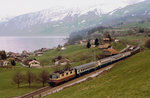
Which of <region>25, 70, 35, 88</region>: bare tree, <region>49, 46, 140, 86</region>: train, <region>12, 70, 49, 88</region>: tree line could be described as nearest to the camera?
<region>49, 46, 140, 86</region>: train

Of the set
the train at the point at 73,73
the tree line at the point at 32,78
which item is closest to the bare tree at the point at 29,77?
the tree line at the point at 32,78

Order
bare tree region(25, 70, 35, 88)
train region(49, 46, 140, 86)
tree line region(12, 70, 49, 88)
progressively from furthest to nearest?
1. bare tree region(25, 70, 35, 88)
2. tree line region(12, 70, 49, 88)
3. train region(49, 46, 140, 86)

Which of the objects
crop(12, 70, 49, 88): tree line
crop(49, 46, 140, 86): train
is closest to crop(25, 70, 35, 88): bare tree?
crop(12, 70, 49, 88): tree line

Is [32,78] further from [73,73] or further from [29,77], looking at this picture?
[73,73]

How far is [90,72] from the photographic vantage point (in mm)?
58719

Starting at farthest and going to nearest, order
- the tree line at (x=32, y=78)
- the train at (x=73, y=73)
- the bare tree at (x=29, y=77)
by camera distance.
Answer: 1. the bare tree at (x=29, y=77)
2. the tree line at (x=32, y=78)
3. the train at (x=73, y=73)

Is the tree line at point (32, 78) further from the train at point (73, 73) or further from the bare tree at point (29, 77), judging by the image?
the train at point (73, 73)

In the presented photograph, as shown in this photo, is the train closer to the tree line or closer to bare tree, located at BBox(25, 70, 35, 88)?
the tree line

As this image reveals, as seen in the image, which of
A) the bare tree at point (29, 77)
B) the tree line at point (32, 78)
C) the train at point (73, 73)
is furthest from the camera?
the bare tree at point (29, 77)

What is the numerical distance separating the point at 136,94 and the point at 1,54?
126m

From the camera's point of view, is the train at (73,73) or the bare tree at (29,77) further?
the bare tree at (29,77)

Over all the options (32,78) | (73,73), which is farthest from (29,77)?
(73,73)

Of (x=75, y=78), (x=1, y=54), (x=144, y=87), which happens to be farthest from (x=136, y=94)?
(x=1, y=54)

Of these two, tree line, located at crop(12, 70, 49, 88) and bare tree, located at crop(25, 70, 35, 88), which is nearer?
tree line, located at crop(12, 70, 49, 88)
